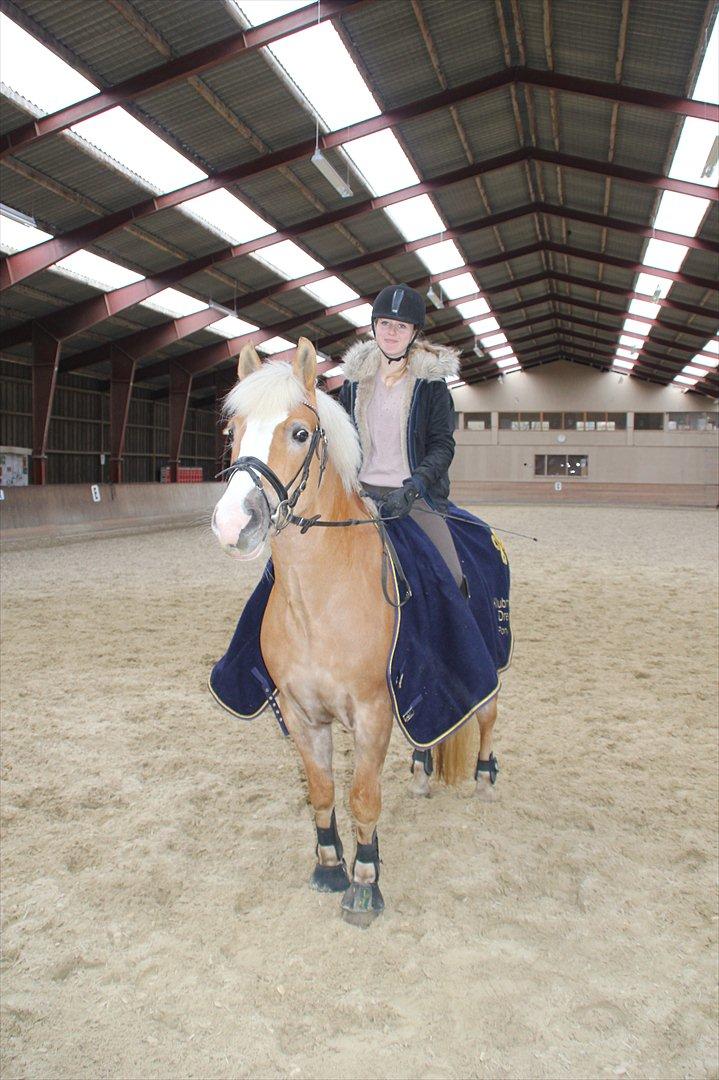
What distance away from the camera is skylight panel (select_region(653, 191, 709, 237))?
12.5 meters

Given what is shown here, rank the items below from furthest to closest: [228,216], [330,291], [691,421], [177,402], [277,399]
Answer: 1. [691,421]
2. [177,402]
3. [330,291]
4. [228,216]
5. [277,399]

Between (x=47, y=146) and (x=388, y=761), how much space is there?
9589 millimetres

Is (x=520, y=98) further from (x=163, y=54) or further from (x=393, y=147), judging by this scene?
(x=163, y=54)

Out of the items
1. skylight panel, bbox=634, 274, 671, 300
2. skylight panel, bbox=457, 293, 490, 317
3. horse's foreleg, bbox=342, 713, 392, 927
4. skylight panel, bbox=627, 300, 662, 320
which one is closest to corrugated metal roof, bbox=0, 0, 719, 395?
skylight panel, bbox=634, 274, 671, 300

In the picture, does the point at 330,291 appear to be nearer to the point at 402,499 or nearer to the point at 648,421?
the point at 402,499

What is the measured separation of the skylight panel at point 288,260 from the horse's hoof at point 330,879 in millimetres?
13604

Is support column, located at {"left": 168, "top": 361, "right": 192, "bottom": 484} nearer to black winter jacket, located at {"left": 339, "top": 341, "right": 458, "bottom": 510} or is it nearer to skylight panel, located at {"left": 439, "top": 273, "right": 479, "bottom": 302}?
skylight panel, located at {"left": 439, "top": 273, "right": 479, "bottom": 302}

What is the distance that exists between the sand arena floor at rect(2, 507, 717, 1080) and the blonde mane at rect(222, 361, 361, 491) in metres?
1.55

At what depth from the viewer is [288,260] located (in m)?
15.6

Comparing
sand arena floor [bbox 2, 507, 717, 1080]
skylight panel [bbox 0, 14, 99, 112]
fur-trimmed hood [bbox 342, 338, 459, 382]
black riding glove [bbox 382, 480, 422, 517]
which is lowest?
sand arena floor [bbox 2, 507, 717, 1080]

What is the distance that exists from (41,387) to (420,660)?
50.5 feet

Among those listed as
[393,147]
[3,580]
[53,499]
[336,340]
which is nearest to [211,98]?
[393,147]

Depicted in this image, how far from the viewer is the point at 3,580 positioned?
330 inches

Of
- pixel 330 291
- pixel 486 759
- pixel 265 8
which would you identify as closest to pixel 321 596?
pixel 486 759
